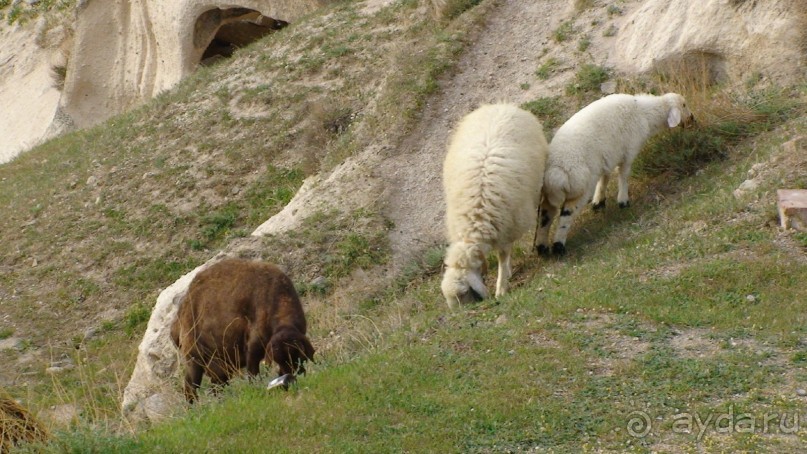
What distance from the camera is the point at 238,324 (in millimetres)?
8391

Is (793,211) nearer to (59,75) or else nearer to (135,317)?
(135,317)

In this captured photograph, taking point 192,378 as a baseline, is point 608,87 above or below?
above

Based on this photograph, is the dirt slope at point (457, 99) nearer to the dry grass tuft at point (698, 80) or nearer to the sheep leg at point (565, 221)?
the dry grass tuft at point (698, 80)

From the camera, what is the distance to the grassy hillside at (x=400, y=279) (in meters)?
6.83

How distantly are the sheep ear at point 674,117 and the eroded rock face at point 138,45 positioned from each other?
14.6m

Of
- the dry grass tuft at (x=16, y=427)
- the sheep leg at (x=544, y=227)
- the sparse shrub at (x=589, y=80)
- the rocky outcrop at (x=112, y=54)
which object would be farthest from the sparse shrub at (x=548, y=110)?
the rocky outcrop at (x=112, y=54)

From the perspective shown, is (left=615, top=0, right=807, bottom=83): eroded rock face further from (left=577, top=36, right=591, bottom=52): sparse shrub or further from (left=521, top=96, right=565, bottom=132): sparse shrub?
(left=521, top=96, right=565, bottom=132): sparse shrub

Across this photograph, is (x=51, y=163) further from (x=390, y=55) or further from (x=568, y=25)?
(x=568, y=25)

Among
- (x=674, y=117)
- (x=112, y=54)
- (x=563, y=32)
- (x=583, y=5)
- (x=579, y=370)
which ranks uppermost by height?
(x=583, y=5)

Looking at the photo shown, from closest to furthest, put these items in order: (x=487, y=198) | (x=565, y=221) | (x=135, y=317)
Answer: (x=487, y=198), (x=565, y=221), (x=135, y=317)

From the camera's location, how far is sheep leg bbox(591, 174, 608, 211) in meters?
12.1

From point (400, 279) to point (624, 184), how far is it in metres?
3.16

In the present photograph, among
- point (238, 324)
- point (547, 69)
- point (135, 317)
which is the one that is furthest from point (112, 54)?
point (238, 324)

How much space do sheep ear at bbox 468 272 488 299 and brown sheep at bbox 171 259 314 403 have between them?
7.92 feet
